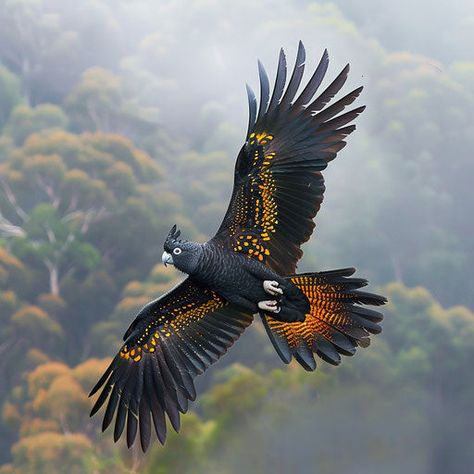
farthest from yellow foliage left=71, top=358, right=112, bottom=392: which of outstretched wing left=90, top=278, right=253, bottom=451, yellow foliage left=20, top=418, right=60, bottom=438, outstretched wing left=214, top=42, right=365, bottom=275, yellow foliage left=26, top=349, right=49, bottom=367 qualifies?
outstretched wing left=214, top=42, right=365, bottom=275

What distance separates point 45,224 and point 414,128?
22.4 feet

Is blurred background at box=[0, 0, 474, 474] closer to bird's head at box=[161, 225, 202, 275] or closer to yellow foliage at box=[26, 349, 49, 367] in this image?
yellow foliage at box=[26, 349, 49, 367]

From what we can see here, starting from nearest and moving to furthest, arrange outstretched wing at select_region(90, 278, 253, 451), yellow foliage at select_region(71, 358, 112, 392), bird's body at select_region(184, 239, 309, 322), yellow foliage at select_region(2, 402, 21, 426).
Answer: bird's body at select_region(184, 239, 309, 322), outstretched wing at select_region(90, 278, 253, 451), yellow foliage at select_region(2, 402, 21, 426), yellow foliage at select_region(71, 358, 112, 392)

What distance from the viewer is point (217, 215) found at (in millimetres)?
14992

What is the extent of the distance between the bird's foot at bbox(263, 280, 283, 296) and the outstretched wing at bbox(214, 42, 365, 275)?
0.29 meters

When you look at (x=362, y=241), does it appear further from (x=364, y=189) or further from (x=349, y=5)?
(x=349, y=5)

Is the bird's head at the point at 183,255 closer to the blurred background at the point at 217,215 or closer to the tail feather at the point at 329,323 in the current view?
the tail feather at the point at 329,323

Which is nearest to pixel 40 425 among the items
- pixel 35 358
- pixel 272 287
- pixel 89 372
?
pixel 89 372

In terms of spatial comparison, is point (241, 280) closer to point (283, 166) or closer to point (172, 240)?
point (172, 240)

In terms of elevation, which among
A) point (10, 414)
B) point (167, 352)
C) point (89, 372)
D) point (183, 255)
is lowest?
point (167, 352)

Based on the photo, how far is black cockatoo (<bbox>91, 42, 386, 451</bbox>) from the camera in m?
5.13

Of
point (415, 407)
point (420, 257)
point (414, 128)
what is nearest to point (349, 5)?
point (414, 128)

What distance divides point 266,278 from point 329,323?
0.48 meters

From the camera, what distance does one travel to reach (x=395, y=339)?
14.2m
